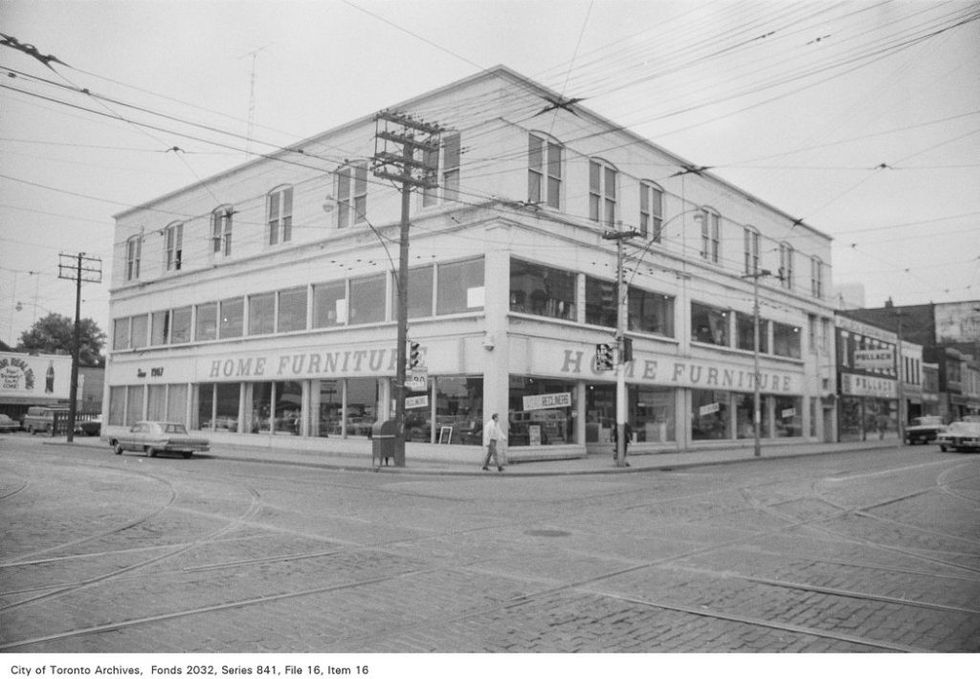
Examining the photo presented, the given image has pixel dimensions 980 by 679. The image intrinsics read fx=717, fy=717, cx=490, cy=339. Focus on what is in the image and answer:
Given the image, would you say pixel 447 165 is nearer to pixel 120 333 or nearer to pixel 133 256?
pixel 133 256

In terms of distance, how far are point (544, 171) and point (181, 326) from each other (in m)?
23.8

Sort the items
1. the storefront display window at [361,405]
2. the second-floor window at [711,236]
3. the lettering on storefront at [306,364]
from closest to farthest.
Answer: the lettering on storefront at [306,364] < the storefront display window at [361,405] < the second-floor window at [711,236]

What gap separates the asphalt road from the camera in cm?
554

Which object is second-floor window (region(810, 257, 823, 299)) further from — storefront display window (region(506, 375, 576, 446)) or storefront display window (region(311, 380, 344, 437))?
storefront display window (region(311, 380, 344, 437))

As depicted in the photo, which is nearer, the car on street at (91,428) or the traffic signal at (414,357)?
the traffic signal at (414,357)

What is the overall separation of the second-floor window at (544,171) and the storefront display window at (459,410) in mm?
7035

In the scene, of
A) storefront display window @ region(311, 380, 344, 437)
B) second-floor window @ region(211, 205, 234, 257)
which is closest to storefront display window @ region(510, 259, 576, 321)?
storefront display window @ region(311, 380, 344, 437)

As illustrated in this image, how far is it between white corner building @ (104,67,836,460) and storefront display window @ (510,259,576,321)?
0.28 feet

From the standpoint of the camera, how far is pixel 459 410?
84.8ft

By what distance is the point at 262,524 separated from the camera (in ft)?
36.4

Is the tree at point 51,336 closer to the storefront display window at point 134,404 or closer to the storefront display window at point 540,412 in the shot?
the storefront display window at point 134,404

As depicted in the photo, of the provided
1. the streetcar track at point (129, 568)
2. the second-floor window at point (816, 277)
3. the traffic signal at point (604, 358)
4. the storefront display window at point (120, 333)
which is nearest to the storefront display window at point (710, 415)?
the traffic signal at point (604, 358)

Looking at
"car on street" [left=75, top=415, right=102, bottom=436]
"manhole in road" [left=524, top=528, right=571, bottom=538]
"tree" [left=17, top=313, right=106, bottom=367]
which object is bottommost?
"car on street" [left=75, top=415, right=102, bottom=436]

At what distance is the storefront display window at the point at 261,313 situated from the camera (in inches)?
1344
